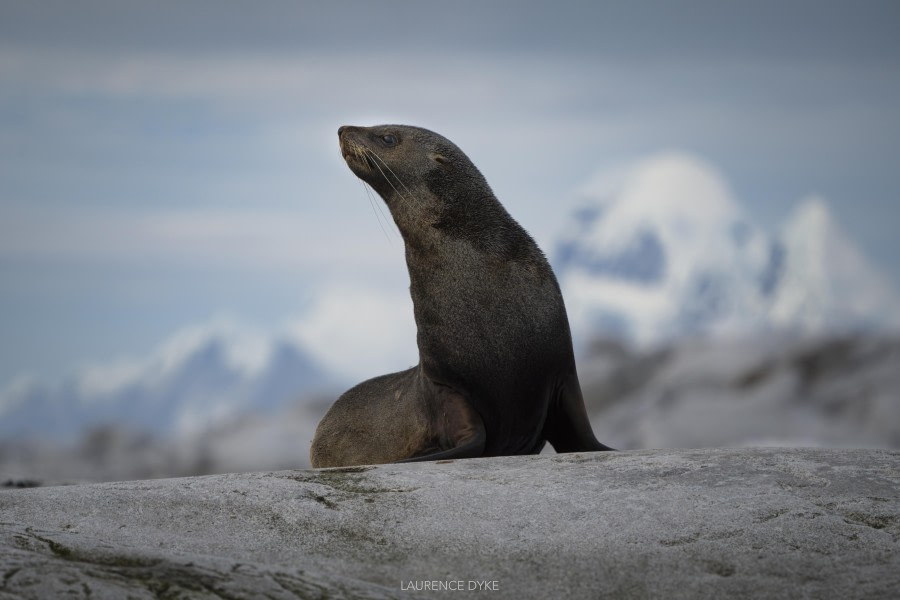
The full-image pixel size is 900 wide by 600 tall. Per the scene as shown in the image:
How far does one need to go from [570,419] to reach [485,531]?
347 centimetres

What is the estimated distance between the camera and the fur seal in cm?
888

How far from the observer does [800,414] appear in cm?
1923

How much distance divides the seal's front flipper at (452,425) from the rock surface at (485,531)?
1.67 metres

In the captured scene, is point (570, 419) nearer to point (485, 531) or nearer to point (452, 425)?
point (452, 425)

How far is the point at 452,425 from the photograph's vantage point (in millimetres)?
8766

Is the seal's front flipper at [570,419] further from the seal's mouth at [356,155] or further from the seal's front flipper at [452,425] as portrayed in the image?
the seal's mouth at [356,155]

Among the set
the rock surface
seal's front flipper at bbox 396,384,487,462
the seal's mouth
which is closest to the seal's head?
the seal's mouth

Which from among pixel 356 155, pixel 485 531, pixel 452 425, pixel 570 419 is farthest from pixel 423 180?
pixel 485 531

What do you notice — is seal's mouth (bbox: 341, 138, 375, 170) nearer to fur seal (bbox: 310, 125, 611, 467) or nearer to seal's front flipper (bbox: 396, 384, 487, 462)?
fur seal (bbox: 310, 125, 611, 467)

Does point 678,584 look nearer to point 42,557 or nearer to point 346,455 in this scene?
point 42,557

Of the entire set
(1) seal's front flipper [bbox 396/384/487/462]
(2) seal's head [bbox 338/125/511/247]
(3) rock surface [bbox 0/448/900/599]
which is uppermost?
(2) seal's head [bbox 338/125/511/247]

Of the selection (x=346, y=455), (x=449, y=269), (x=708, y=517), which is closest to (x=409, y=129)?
(x=449, y=269)

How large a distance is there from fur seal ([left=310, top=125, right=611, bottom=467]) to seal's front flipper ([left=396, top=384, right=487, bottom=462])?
0.03 ft

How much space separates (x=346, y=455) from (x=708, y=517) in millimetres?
4677
